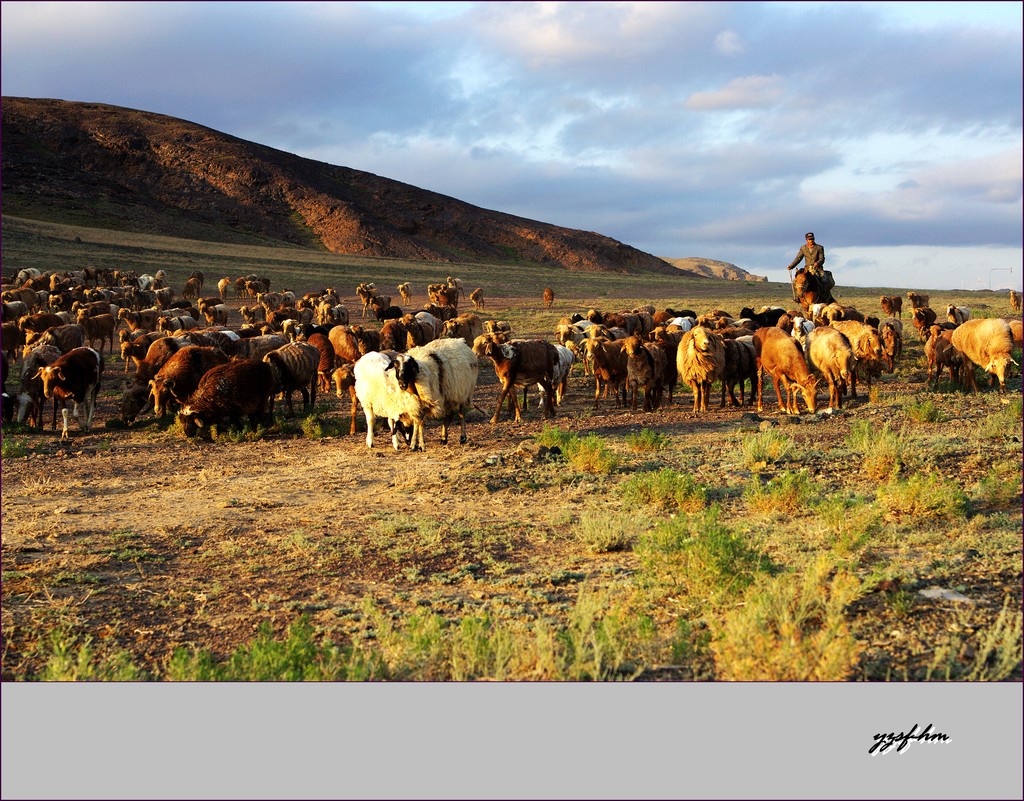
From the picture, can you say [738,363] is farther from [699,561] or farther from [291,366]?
[699,561]

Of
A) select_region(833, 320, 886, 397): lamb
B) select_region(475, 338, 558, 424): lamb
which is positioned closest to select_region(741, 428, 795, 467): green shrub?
select_region(475, 338, 558, 424): lamb

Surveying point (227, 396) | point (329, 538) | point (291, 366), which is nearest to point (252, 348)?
point (291, 366)

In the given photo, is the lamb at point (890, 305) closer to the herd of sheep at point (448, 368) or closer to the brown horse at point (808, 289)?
the brown horse at point (808, 289)

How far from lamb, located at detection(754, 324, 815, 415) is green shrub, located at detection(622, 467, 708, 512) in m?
5.87

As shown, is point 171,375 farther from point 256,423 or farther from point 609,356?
point 609,356

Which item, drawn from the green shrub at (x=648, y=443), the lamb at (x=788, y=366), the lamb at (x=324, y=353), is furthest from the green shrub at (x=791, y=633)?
the lamb at (x=324, y=353)

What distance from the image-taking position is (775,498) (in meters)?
9.48

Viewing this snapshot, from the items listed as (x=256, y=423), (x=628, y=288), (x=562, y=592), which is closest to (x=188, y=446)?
(x=256, y=423)

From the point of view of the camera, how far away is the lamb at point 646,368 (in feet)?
54.7

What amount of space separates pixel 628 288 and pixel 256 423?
165ft

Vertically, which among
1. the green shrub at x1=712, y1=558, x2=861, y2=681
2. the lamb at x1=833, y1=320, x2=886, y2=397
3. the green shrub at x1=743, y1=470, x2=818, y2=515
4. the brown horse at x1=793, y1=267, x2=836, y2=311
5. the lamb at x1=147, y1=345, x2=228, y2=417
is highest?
the brown horse at x1=793, y1=267, x2=836, y2=311

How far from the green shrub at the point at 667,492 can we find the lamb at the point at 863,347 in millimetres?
8271

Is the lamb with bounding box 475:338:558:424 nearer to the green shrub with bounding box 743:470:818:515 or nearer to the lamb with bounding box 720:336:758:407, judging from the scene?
the lamb with bounding box 720:336:758:407

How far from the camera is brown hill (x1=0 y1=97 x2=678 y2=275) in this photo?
97.8 meters
